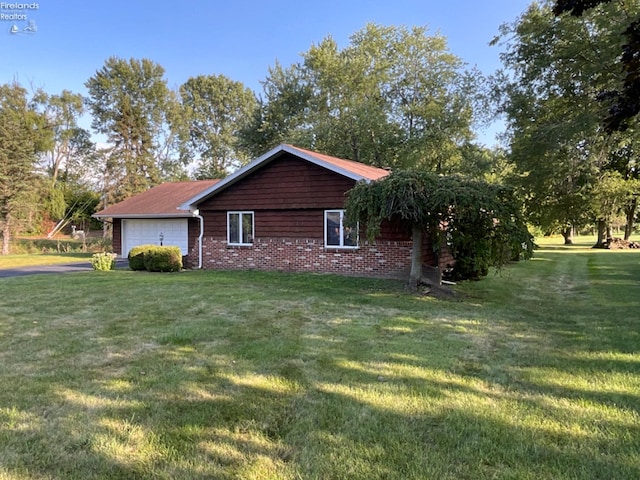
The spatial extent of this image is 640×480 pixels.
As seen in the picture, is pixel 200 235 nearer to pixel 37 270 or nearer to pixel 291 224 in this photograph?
A: pixel 291 224

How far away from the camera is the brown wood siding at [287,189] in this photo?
13000mm

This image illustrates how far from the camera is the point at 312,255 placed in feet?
44.6

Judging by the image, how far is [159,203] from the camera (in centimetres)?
2003

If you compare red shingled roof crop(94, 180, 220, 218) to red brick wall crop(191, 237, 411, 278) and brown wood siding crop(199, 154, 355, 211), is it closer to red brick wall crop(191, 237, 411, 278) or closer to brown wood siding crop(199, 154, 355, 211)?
red brick wall crop(191, 237, 411, 278)

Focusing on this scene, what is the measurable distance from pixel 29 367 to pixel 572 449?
514cm

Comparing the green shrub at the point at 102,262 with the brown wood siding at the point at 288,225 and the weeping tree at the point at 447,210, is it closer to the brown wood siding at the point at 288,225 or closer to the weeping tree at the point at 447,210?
the brown wood siding at the point at 288,225

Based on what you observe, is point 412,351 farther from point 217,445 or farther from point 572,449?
point 217,445

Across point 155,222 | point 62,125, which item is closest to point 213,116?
point 62,125

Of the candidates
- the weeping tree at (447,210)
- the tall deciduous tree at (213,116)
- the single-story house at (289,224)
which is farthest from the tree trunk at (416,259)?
the tall deciduous tree at (213,116)

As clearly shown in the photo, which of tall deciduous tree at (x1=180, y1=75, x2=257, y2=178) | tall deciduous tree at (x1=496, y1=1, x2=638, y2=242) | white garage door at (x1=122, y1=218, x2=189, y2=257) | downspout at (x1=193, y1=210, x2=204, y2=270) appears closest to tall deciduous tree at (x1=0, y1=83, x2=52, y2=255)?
white garage door at (x1=122, y1=218, x2=189, y2=257)

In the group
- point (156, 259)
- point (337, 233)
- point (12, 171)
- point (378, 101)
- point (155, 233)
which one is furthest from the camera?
point (378, 101)

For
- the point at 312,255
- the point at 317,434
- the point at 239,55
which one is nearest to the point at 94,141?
the point at 239,55

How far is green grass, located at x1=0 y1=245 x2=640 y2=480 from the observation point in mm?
2748

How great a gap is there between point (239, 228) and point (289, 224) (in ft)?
7.06
